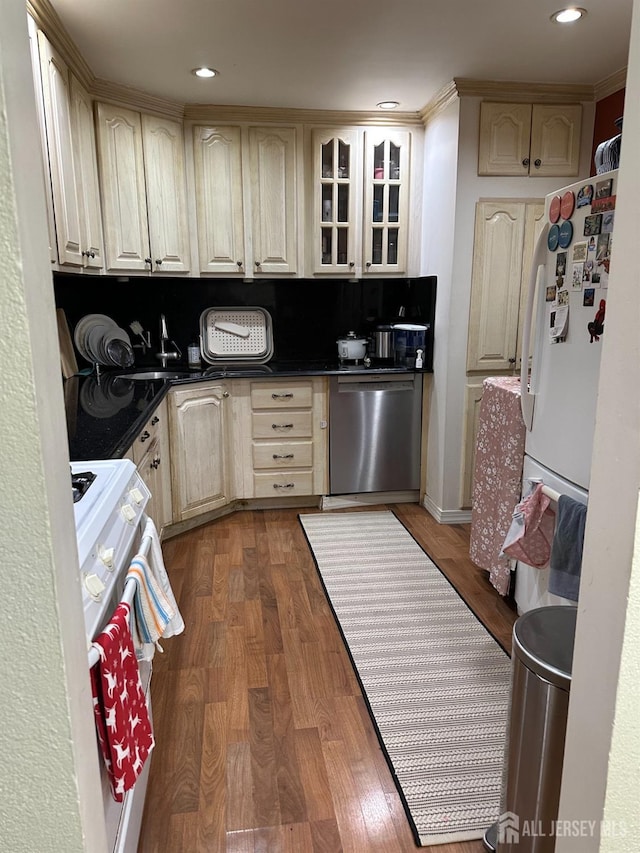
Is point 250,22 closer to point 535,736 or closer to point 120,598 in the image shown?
point 120,598

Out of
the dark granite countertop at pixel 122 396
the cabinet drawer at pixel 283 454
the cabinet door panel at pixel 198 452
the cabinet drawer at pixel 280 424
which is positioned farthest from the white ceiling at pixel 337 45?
the cabinet drawer at pixel 283 454

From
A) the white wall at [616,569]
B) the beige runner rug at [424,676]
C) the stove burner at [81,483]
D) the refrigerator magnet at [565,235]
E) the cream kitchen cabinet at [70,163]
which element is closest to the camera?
the white wall at [616,569]

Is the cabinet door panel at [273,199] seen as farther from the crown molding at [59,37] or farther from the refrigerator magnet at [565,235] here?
the refrigerator magnet at [565,235]

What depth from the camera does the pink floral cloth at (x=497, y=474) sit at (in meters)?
2.51

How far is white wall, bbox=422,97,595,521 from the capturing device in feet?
10.9

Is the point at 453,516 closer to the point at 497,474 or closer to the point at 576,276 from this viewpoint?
the point at 497,474

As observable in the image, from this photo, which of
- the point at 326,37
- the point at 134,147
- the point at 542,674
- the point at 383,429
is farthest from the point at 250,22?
the point at 542,674

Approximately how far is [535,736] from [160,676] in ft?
4.62

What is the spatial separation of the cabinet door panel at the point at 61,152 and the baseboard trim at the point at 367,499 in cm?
208

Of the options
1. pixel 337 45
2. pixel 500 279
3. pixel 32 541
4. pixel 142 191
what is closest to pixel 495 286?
pixel 500 279

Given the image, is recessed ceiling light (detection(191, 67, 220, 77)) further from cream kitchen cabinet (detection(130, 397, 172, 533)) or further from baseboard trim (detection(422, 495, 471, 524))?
baseboard trim (detection(422, 495, 471, 524))

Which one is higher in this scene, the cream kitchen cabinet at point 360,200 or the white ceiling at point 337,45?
the white ceiling at point 337,45

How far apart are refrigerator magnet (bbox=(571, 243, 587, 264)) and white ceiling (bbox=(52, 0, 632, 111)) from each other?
1111 mm

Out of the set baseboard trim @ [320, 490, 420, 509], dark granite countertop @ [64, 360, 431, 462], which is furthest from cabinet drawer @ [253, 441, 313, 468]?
dark granite countertop @ [64, 360, 431, 462]
